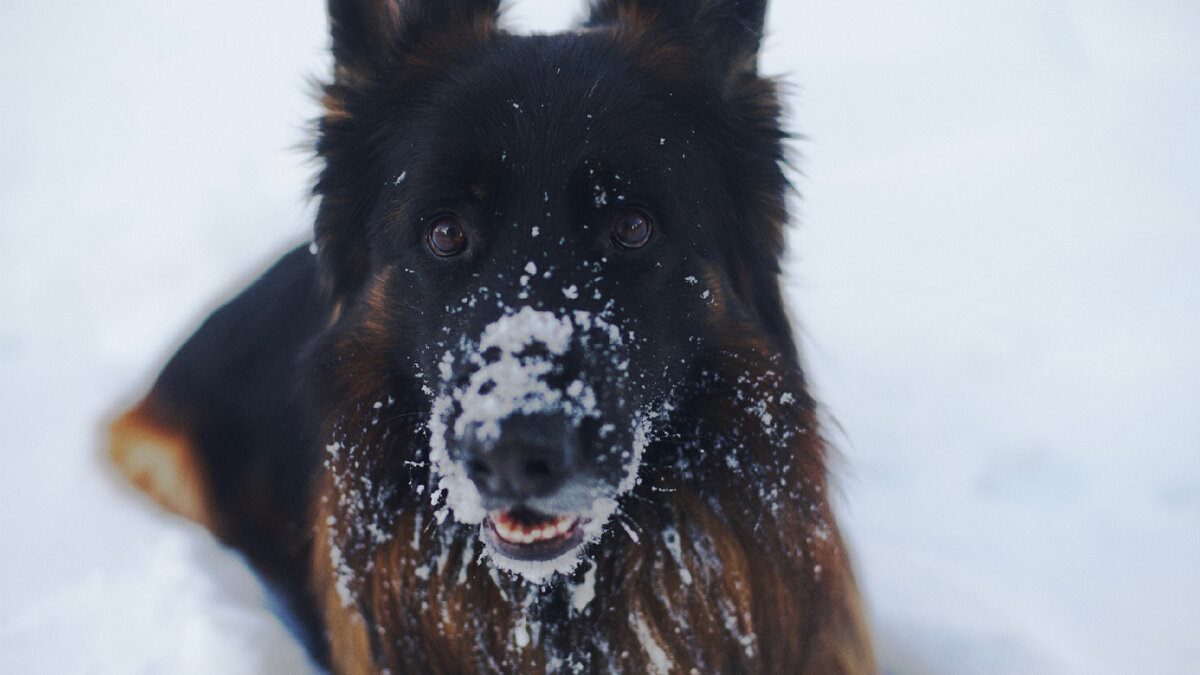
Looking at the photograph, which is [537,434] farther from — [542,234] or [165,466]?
[165,466]

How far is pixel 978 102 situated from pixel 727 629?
472 centimetres

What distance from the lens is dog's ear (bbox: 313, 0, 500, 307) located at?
99.7 inches

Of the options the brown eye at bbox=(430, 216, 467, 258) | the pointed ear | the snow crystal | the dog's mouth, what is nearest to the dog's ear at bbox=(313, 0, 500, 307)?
the pointed ear

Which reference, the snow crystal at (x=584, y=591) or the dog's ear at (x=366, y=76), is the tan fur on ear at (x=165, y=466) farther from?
the snow crystal at (x=584, y=591)

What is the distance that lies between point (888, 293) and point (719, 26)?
99.5 inches

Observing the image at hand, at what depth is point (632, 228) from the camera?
7.45ft

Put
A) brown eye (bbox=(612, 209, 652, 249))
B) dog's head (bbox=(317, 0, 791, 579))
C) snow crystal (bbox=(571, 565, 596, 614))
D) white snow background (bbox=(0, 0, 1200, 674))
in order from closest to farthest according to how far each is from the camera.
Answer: dog's head (bbox=(317, 0, 791, 579)), brown eye (bbox=(612, 209, 652, 249)), snow crystal (bbox=(571, 565, 596, 614)), white snow background (bbox=(0, 0, 1200, 674))

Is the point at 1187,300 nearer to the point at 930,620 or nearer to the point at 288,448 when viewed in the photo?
the point at 930,620

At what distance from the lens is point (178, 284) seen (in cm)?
477

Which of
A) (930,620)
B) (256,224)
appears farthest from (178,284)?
(930,620)

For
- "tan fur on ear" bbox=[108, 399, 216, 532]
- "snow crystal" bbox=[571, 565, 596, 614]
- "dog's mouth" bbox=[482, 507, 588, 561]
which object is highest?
"dog's mouth" bbox=[482, 507, 588, 561]

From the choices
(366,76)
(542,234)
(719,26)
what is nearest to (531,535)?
(542,234)

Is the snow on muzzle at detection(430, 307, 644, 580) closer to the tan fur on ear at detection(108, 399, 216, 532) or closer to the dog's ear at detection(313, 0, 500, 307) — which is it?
the dog's ear at detection(313, 0, 500, 307)

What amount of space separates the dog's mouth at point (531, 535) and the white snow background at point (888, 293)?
4.31ft
